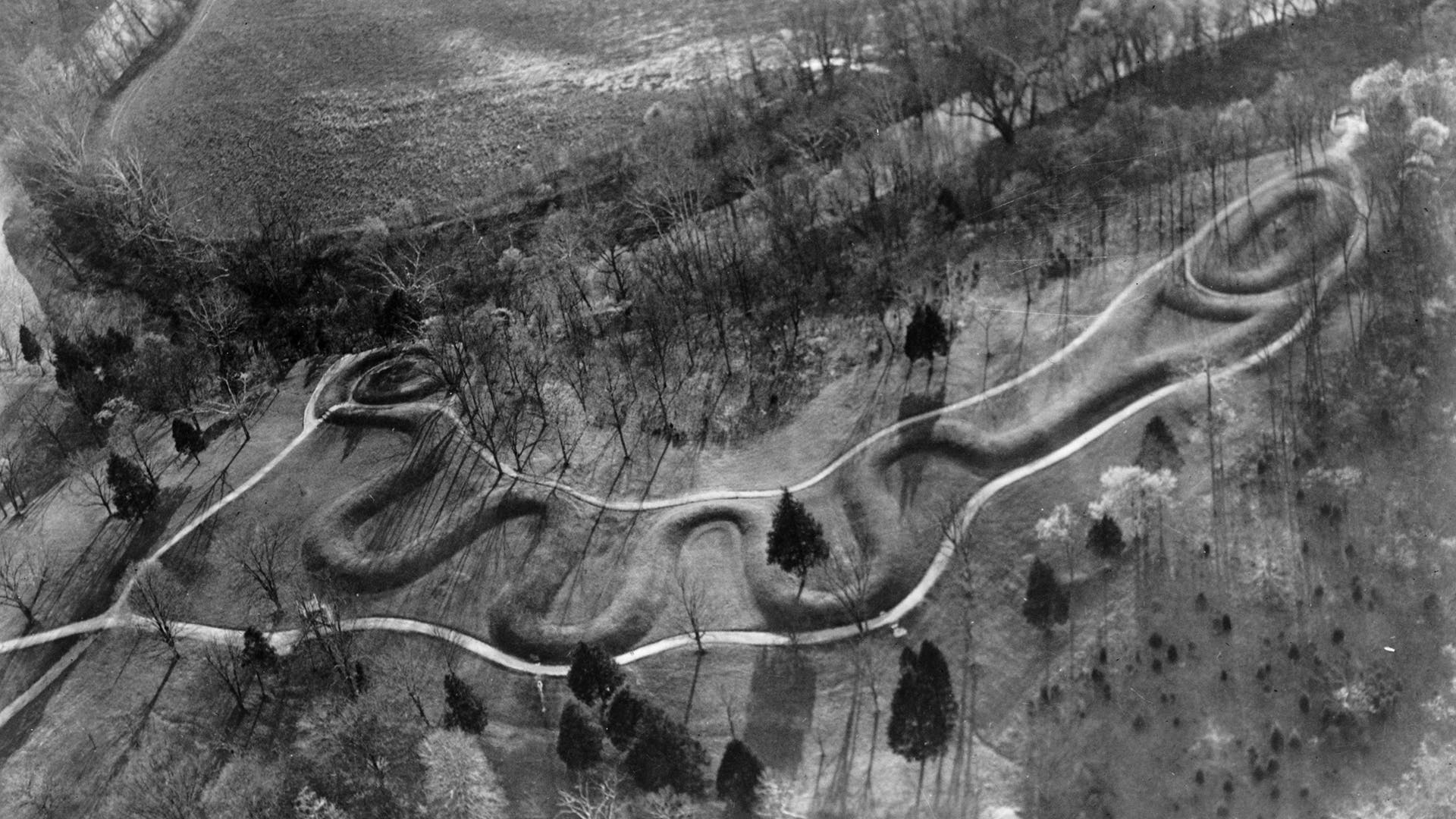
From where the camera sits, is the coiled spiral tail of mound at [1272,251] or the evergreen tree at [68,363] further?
the evergreen tree at [68,363]

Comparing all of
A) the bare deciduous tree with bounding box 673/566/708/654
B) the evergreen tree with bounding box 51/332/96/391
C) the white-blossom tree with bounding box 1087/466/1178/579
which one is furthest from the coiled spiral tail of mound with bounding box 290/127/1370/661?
the evergreen tree with bounding box 51/332/96/391

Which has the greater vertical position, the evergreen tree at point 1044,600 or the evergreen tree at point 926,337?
the evergreen tree at point 926,337

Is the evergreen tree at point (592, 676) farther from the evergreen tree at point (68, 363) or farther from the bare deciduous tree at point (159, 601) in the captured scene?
the evergreen tree at point (68, 363)

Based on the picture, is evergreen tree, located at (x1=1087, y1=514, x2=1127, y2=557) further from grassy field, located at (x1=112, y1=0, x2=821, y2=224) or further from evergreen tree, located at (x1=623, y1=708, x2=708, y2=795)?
grassy field, located at (x1=112, y1=0, x2=821, y2=224)

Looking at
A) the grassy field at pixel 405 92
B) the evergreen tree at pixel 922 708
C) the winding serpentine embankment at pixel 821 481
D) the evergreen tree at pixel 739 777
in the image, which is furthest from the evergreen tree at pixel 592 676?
the grassy field at pixel 405 92

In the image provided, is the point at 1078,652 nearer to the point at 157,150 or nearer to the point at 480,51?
the point at 480,51

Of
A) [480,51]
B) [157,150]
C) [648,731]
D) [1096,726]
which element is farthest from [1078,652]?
[157,150]

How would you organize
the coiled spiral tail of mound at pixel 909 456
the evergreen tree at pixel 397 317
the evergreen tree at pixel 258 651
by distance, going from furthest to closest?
the evergreen tree at pixel 397 317 < the evergreen tree at pixel 258 651 < the coiled spiral tail of mound at pixel 909 456
